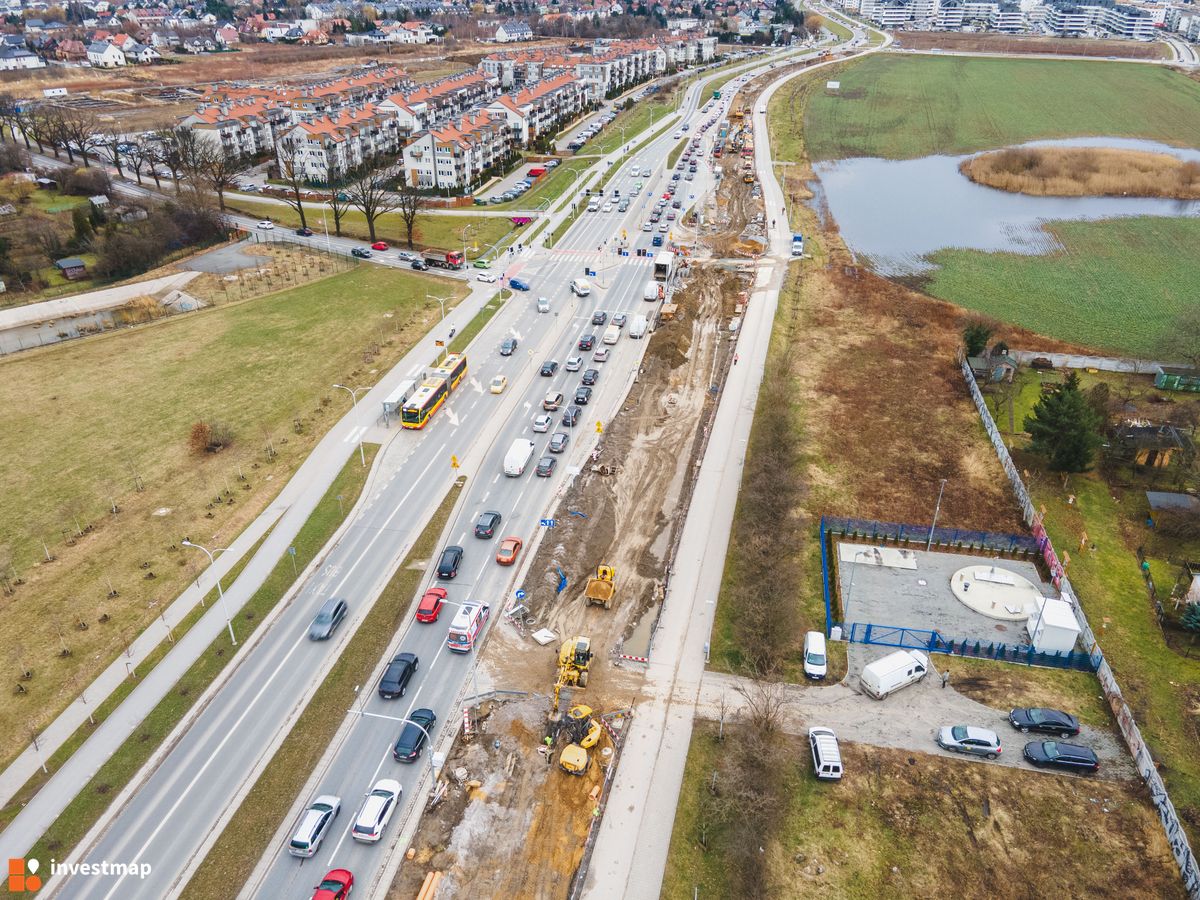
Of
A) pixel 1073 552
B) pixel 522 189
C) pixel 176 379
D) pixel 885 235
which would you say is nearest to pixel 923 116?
pixel 885 235

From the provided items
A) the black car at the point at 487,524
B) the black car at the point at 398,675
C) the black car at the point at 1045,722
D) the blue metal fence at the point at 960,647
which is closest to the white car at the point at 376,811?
the black car at the point at 398,675

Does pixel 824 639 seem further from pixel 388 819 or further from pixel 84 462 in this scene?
pixel 84 462

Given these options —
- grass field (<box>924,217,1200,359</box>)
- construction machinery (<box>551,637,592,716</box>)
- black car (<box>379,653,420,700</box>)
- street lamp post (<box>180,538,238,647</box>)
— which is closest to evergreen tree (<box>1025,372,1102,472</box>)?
grass field (<box>924,217,1200,359</box>)

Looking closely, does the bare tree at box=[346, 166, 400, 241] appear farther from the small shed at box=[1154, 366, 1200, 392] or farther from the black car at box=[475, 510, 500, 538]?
the small shed at box=[1154, 366, 1200, 392]

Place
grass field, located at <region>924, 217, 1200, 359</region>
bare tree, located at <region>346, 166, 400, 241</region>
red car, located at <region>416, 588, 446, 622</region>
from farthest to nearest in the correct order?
bare tree, located at <region>346, 166, 400, 241</region> → grass field, located at <region>924, 217, 1200, 359</region> → red car, located at <region>416, 588, 446, 622</region>

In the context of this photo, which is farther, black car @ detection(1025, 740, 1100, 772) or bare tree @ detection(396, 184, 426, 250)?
bare tree @ detection(396, 184, 426, 250)

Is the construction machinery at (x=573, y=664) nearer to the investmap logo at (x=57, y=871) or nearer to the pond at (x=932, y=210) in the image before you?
the investmap logo at (x=57, y=871)
